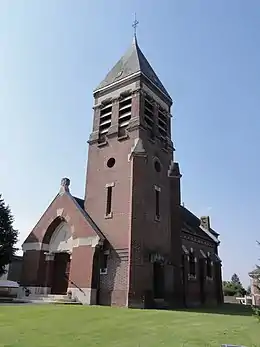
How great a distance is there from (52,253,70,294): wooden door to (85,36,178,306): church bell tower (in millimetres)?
3982

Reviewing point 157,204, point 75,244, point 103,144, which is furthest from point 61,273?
point 103,144

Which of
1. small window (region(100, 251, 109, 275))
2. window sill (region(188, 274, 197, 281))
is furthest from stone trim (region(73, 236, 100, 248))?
window sill (region(188, 274, 197, 281))

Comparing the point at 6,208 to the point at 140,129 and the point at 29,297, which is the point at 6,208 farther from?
the point at 140,129

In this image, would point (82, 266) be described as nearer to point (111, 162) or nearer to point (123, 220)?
point (123, 220)

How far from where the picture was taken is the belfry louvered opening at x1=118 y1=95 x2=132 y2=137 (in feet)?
88.5

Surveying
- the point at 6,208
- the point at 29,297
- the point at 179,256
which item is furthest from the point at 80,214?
the point at 6,208

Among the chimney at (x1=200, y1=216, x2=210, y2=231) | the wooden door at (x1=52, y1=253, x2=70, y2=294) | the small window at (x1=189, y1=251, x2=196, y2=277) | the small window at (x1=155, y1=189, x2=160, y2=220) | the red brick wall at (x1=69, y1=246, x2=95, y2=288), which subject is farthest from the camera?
the chimney at (x1=200, y1=216, x2=210, y2=231)

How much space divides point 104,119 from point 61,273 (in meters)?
12.5

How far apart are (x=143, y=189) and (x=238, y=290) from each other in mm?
59242

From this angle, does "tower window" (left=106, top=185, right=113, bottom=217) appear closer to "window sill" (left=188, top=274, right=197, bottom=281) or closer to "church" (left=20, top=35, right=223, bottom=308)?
"church" (left=20, top=35, right=223, bottom=308)

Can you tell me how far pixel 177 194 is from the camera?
95.0 feet

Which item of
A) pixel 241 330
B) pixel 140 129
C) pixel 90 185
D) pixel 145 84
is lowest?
pixel 241 330

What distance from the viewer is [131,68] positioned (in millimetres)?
29016

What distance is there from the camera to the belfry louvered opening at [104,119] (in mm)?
28156
